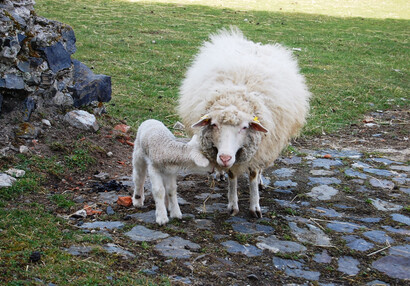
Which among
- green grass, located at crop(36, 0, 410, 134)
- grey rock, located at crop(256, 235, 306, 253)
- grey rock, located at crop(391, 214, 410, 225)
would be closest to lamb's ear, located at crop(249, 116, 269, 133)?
grey rock, located at crop(256, 235, 306, 253)

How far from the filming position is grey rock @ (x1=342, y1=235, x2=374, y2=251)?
453 cm

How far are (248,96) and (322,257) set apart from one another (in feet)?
5.68

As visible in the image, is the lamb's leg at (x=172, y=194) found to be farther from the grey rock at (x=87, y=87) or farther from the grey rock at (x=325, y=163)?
the grey rock at (x=325, y=163)

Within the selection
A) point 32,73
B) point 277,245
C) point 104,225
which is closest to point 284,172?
point 277,245

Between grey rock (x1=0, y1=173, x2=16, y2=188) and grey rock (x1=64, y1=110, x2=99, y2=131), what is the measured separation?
60.3 inches

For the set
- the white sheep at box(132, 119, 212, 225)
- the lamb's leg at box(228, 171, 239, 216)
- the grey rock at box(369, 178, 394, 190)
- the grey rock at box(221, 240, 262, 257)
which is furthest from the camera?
the grey rock at box(369, 178, 394, 190)

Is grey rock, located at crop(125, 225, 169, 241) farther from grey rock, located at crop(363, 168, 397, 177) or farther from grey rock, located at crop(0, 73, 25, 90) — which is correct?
grey rock, located at crop(363, 168, 397, 177)

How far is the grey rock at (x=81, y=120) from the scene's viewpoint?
6438mm

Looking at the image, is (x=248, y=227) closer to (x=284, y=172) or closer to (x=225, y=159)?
(x=225, y=159)

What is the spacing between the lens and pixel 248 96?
5004 mm

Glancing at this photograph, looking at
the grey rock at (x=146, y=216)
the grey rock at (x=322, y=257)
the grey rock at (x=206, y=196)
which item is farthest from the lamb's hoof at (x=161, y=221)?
the grey rock at (x=322, y=257)

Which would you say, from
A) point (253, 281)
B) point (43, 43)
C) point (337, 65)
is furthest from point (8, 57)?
point (337, 65)

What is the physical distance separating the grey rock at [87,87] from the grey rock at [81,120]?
26 cm

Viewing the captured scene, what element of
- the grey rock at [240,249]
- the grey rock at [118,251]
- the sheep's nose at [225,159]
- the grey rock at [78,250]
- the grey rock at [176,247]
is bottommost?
the grey rock at [240,249]
